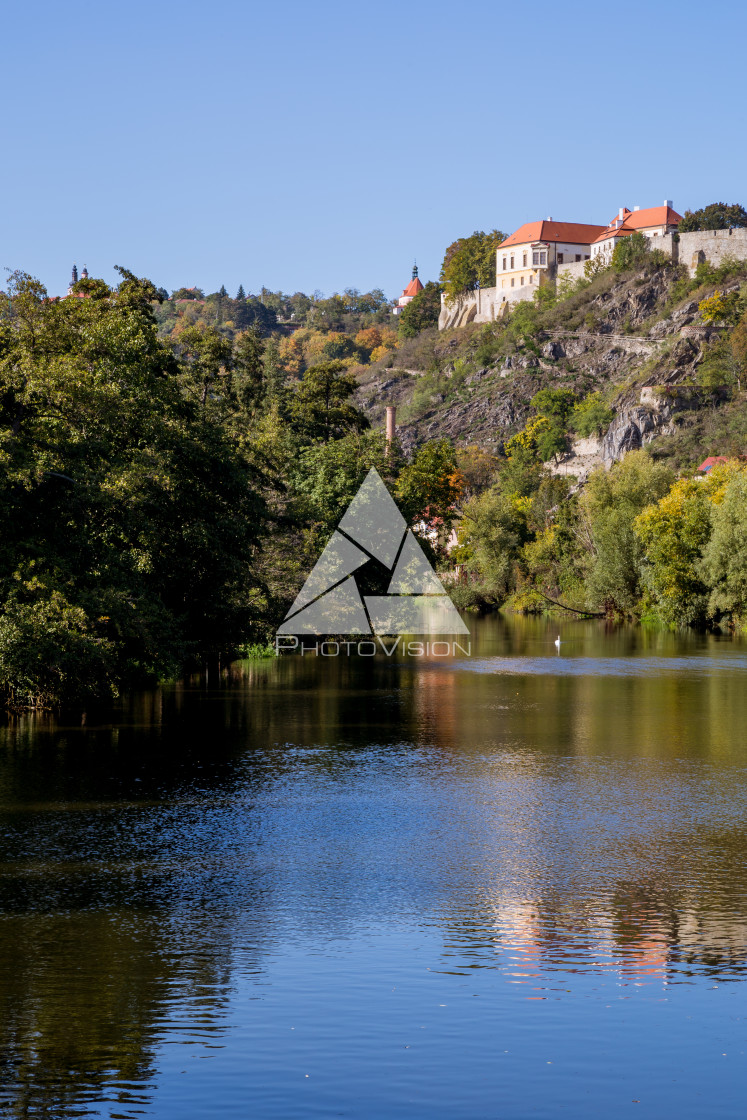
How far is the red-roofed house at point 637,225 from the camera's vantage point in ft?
495

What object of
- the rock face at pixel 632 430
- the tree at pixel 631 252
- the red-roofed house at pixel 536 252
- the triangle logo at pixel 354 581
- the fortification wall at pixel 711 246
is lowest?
the triangle logo at pixel 354 581

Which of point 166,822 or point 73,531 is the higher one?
point 73,531

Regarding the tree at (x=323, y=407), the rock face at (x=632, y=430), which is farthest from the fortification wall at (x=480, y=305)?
the tree at (x=323, y=407)

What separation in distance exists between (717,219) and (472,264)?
1586 inches

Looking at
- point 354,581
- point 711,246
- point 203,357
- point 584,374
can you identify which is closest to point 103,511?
point 203,357

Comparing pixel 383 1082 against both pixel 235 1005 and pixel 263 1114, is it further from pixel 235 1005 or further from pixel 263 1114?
pixel 235 1005

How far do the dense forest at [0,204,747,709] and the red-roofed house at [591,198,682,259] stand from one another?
6.23m

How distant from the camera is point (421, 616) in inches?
2736

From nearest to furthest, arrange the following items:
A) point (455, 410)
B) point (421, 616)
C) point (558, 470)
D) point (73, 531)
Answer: point (73, 531) → point (421, 616) → point (558, 470) → point (455, 410)

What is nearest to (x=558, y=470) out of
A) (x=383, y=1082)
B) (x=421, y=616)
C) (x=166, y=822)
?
(x=421, y=616)

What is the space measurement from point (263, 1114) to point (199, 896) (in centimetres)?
599

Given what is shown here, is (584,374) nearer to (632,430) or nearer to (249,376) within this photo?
(632,430)

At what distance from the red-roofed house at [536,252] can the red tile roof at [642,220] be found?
4378 mm

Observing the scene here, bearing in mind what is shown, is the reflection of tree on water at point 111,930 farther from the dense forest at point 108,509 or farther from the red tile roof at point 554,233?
the red tile roof at point 554,233
